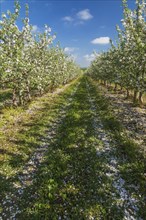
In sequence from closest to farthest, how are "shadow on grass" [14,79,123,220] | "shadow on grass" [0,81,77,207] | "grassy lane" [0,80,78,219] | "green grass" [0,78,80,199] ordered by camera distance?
"shadow on grass" [14,79,123,220], "grassy lane" [0,80,78,219], "shadow on grass" [0,81,77,207], "green grass" [0,78,80,199]

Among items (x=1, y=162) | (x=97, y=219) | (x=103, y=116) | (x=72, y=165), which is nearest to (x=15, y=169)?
(x=1, y=162)

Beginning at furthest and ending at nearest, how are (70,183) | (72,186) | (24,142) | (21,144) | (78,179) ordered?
1. (24,142)
2. (21,144)
3. (78,179)
4. (70,183)
5. (72,186)

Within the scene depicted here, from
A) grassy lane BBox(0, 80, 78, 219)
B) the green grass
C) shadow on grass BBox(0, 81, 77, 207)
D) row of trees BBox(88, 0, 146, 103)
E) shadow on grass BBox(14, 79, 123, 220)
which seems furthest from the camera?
row of trees BBox(88, 0, 146, 103)

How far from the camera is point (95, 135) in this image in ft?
73.8

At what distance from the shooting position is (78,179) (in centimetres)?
1452

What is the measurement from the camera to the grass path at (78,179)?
38.1 ft

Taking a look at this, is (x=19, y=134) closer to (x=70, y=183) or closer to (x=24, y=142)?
(x=24, y=142)

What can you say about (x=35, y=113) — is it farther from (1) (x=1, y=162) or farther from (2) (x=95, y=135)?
(1) (x=1, y=162)

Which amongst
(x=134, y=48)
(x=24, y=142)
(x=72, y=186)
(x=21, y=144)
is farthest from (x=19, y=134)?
(x=134, y=48)

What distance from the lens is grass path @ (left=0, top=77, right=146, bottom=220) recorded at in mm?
11625

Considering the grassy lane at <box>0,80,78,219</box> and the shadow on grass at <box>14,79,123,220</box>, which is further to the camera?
the grassy lane at <box>0,80,78,219</box>

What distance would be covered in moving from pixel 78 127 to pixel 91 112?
24.6ft

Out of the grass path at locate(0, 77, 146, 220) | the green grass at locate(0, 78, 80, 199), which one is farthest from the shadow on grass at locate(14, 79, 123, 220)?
the green grass at locate(0, 78, 80, 199)

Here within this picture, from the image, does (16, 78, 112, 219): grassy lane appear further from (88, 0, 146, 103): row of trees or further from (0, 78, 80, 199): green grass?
(88, 0, 146, 103): row of trees
